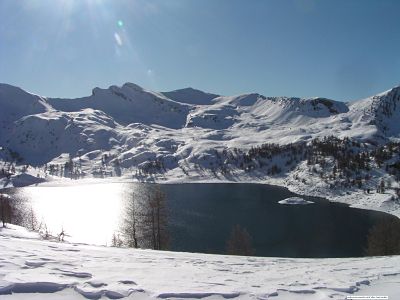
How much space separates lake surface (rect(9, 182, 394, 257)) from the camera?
334 ft

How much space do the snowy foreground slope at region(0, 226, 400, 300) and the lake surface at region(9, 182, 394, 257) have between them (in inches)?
2288

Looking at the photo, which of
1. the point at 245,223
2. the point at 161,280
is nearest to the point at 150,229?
the point at 245,223

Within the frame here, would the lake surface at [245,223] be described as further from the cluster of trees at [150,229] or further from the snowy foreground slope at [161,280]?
the snowy foreground slope at [161,280]

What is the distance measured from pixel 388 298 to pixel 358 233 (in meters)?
115

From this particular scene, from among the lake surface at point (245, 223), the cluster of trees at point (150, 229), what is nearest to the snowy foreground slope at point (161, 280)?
the cluster of trees at point (150, 229)

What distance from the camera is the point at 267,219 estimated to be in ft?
471

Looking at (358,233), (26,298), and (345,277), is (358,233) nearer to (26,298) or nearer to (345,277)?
(345,277)

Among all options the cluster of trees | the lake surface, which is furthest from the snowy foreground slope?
the lake surface

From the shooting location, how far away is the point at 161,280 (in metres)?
16.2

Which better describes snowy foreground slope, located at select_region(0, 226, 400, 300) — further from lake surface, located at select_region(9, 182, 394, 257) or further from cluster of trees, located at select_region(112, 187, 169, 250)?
lake surface, located at select_region(9, 182, 394, 257)

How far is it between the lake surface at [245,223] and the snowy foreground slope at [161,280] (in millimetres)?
58112

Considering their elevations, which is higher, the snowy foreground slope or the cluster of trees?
the snowy foreground slope

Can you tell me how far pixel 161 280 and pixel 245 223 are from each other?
121m

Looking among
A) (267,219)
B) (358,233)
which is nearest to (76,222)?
(267,219)
